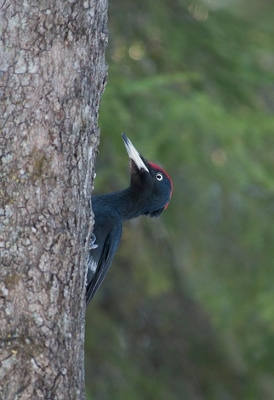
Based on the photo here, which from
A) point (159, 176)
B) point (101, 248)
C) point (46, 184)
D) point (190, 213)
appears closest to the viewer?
point (46, 184)

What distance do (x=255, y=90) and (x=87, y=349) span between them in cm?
253

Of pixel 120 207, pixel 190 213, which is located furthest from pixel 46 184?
pixel 190 213

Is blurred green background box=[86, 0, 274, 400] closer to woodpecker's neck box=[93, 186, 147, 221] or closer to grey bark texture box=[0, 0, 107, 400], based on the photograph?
woodpecker's neck box=[93, 186, 147, 221]

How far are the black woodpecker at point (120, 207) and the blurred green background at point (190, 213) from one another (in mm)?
162

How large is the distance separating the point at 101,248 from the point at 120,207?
30 cm

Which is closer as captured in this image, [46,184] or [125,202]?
[46,184]

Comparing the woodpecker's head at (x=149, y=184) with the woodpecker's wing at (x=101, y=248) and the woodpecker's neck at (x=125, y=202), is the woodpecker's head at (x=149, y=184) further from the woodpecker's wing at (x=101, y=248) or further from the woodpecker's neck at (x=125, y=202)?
the woodpecker's wing at (x=101, y=248)

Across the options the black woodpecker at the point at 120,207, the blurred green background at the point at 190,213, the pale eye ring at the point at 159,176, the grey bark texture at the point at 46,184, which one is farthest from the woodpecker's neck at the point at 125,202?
the grey bark texture at the point at 46,184

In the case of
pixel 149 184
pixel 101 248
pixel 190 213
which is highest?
pixel 149 184

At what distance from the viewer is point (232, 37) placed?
20.0ft

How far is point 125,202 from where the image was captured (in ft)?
16.1

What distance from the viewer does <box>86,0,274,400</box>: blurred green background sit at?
5152 mm

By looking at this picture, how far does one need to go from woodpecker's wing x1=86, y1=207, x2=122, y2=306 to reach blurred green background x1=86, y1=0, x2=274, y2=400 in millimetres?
507

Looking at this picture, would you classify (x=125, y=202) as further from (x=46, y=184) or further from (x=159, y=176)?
(x=46, y=184)
